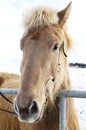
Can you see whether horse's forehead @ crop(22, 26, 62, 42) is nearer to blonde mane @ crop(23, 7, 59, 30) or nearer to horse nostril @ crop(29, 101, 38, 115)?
blonde mane @ crop(23, 7, 59, 30)

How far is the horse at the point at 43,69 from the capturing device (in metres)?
2.80

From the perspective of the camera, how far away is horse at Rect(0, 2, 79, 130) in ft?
9.18

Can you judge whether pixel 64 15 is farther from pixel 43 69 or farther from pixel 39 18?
pixel 43 69

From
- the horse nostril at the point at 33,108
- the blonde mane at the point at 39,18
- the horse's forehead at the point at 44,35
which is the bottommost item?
the horse nostril at the point at 33,108

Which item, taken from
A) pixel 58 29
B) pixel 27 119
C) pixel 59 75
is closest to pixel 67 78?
pixel 59 75

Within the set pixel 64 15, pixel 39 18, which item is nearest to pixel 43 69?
pixel 39 18

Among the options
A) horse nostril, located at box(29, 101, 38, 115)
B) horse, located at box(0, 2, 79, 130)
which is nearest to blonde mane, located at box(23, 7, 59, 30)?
horse, located at box(0, 2, 79, 130)

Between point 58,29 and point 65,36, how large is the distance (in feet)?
0.83

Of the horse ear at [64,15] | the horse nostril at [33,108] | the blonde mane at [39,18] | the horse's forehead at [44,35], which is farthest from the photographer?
the horse ear at [64,15]

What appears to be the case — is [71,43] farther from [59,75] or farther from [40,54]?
[40,54]

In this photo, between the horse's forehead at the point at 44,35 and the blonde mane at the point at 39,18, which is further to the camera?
the blonde mane at the point at 39,18

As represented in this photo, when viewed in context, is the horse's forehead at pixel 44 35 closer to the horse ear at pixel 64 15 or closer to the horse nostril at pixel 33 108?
the horse ear at pixel 64 15

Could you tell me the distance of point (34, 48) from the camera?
3.10m

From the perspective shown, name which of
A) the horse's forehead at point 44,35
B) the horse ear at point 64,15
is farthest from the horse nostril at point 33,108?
the horse ear at point 64,15
